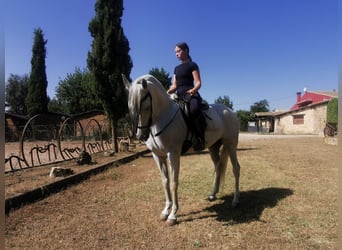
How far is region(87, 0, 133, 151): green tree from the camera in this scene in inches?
507

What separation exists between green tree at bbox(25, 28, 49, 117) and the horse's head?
31.7 meters

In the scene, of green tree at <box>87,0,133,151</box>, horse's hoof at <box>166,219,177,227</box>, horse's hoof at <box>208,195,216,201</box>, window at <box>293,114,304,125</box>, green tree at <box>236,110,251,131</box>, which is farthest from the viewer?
green tree at <box>236,110,251,131</box>

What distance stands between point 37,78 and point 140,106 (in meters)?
32.2

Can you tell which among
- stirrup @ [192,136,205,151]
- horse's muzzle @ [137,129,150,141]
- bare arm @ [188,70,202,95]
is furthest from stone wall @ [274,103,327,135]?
horse's muzzle @ [137,129,150,141]

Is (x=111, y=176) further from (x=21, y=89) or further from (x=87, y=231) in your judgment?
(x=21, y=89)

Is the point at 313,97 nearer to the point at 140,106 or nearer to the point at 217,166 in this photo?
the point at 217,166

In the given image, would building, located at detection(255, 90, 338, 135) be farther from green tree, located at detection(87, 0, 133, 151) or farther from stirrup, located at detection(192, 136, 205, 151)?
stirrup, located at detection(192, 136, 205, 151)

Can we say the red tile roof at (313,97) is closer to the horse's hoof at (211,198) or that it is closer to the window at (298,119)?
the window at (298,119)

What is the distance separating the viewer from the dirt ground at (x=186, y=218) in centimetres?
333

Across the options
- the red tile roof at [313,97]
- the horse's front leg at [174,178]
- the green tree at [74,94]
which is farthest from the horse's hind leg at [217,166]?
the red tile roof at [313,97]

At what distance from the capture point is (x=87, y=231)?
12.1 feet

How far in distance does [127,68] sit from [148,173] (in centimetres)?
704

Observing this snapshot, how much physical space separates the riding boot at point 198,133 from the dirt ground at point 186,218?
108 centimetres

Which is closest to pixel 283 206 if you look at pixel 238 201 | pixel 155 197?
pixel 238 201
